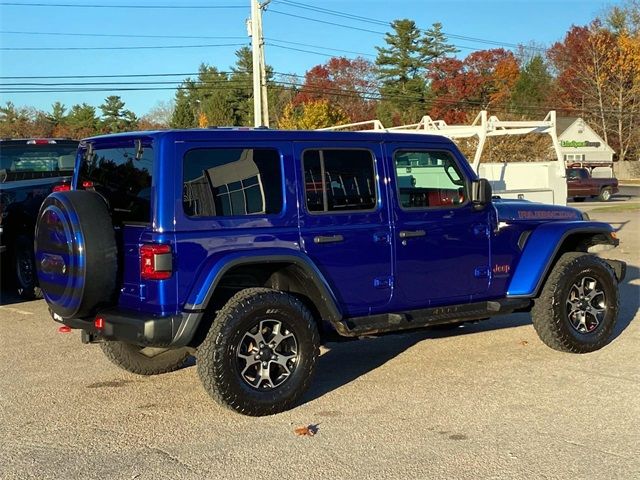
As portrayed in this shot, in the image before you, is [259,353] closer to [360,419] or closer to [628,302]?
[360,419]

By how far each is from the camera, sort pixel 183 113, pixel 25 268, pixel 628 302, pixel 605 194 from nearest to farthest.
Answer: pixel 628 302 → pixel 25 268 → pixel 605 194 → pixel 183 113

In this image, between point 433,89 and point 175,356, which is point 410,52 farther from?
point 175,356

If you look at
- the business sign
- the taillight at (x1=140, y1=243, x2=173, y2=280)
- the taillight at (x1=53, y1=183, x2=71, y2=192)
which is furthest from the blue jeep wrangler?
the business sign

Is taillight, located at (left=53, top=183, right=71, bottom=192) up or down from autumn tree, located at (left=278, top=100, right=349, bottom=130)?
down

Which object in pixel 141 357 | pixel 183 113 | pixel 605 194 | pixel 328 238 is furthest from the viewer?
pixel 183 113

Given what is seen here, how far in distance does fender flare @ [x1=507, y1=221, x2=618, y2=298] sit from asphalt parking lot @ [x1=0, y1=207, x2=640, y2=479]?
0.66 meters

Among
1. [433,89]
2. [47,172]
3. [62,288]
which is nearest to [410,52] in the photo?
[433,89]

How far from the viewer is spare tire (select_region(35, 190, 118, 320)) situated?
4.95 metres

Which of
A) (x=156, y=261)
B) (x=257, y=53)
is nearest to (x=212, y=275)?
(x=156, y=261)

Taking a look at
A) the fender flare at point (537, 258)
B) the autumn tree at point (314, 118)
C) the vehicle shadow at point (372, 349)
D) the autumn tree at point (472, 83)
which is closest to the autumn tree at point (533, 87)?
the autumn tree at point (472, 83)

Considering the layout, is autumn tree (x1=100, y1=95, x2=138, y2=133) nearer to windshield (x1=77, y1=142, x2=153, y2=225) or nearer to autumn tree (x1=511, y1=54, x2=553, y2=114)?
autumn tree (x1=511, y1=54, x2=553, y2=114)

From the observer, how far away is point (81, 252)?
194 inches

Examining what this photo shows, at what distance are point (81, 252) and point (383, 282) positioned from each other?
88.8 inches

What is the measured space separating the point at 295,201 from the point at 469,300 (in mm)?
1935
